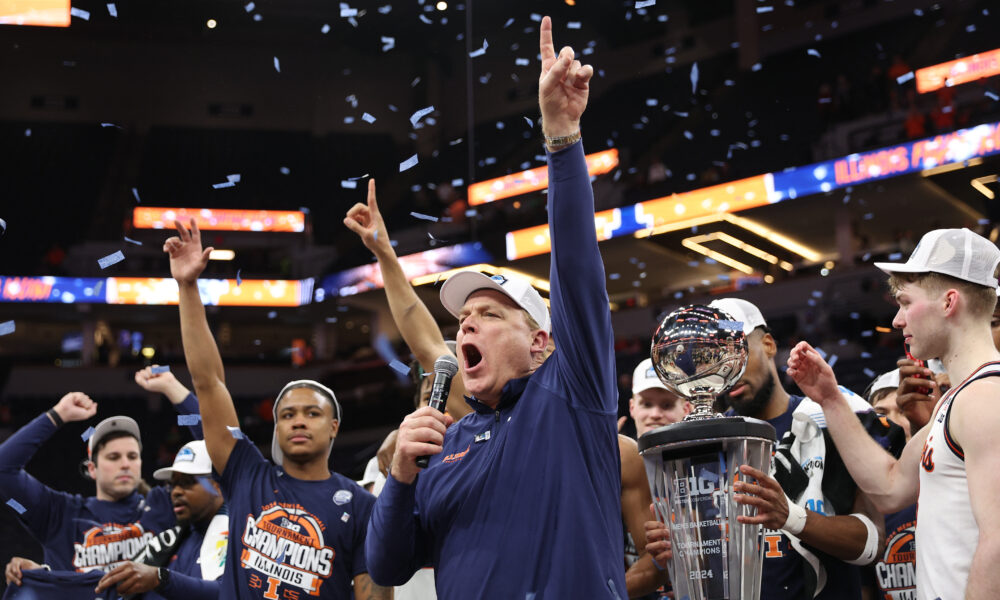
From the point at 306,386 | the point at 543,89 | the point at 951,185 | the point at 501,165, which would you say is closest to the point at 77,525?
the point at 306,386

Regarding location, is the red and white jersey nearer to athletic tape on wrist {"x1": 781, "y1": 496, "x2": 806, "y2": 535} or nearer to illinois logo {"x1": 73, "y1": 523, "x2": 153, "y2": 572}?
athletic tape on wrist {"x1": 781, "y1": 496, "x2": 806, "y2": 535}

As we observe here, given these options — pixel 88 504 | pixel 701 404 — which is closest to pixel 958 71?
pixel 88 504

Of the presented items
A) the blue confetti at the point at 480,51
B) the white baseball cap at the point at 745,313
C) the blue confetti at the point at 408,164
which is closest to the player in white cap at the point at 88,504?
the white baseball cap at the point at 745,313

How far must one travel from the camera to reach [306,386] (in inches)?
134

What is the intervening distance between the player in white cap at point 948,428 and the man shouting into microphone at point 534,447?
25.5 inches

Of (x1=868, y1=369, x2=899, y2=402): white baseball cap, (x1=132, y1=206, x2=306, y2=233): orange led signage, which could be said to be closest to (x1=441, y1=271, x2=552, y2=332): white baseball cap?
(x1=868, y1=369, x2=899, y2=402): white baseball cap

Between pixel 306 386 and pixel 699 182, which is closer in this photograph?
pixel 306 386

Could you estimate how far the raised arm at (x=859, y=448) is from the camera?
7.26ft

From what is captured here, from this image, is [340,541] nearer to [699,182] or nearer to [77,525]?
[77,525]

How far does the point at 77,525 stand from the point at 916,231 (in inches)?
459

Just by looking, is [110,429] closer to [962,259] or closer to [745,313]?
[745,313]

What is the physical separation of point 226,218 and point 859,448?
1565 centimetres

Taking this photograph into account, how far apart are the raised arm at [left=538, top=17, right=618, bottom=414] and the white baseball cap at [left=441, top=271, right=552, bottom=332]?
17 cm

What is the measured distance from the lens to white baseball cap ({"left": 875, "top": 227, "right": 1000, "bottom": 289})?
2004mm
